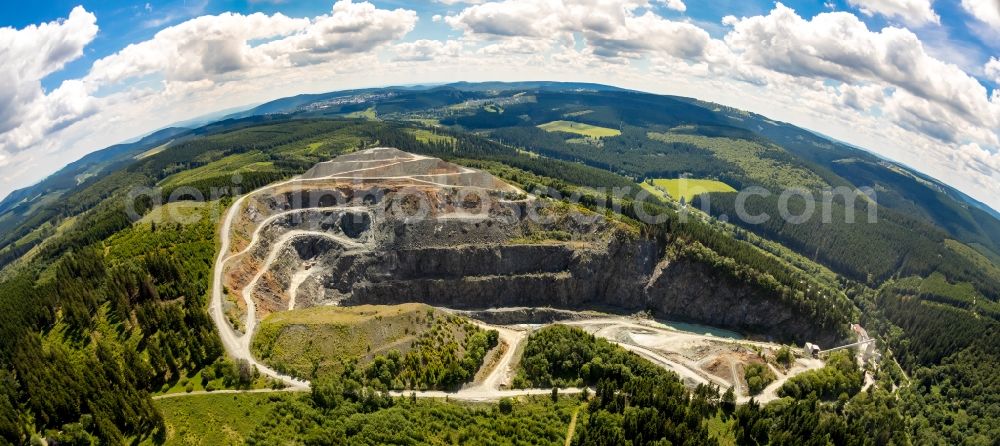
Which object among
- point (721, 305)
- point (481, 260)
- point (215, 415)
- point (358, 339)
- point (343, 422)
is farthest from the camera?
point (481, 260)

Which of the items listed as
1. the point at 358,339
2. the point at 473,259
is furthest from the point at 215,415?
the point at 473,259

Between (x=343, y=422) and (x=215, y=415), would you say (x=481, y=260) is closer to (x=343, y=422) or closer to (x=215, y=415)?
(x=343, y=422)

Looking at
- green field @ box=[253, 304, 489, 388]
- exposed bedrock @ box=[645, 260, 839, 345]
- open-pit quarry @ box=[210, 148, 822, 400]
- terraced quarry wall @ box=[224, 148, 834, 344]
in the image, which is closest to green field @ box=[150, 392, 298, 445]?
green field @ box=[253, 304, 489, 388]

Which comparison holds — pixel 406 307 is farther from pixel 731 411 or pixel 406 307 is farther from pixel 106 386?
pixel 731 411

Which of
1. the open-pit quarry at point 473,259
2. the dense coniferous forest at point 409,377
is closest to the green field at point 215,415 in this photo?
the dense coniferous forest at point 409,377

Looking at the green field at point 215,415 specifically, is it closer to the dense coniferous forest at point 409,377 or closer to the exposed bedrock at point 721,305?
the dense coniferous forest at point 409,377

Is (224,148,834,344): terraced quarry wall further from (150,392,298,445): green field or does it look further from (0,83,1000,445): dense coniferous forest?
(150,392,298,445): green field

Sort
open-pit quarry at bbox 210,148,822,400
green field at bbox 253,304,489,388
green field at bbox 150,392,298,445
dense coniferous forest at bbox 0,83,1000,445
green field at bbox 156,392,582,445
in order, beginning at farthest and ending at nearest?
open-pit quarry at bbox 210,148,822,400 → green field at bbox 253,304,489,388 → dense coniferous forest at bbox 0,83,1000,445 → green field at bbox 156,392,582,445 → green field at bbox 150,392,298,445
